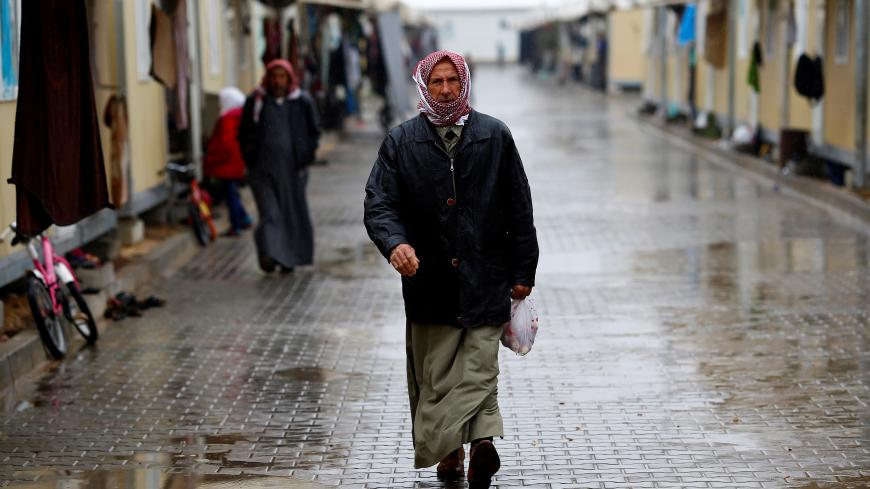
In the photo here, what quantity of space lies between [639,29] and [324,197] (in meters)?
33.6

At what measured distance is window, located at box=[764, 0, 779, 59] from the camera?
2388 cm

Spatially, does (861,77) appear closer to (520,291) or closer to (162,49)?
(162,49)

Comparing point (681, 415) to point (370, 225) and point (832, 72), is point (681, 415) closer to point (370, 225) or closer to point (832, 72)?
point (370, 225)

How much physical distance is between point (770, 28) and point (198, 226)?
1243 centimetres

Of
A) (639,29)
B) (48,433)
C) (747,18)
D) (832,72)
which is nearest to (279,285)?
(48,433)

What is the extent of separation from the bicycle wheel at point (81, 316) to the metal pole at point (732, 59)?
18.4 m

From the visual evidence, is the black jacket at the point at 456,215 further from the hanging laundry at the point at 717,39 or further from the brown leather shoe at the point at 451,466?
the hanging laundry at the point at 717,39

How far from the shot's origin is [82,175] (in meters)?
8.92

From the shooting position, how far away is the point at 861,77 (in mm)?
17078

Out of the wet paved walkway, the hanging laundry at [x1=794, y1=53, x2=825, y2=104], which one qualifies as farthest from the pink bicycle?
the hanging laundry at [x1=794, y1=53, x2=825, y2=104]

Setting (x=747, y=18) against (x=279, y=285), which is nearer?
(x=279, y=285)

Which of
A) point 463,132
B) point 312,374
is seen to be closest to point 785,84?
point 312,374

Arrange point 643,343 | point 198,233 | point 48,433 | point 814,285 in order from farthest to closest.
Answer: point 198,233, point 814,285, point 643,343, point 48,433

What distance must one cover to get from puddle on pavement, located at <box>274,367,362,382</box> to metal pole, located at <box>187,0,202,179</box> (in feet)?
26.0
